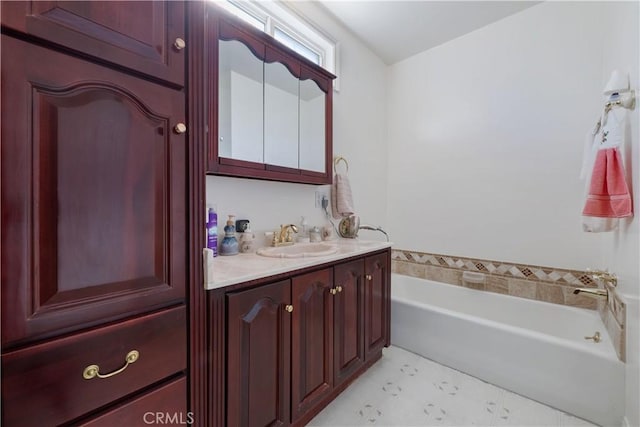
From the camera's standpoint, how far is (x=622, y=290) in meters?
1.38

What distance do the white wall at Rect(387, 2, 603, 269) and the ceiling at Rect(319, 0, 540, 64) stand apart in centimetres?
12

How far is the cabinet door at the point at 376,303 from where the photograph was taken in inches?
69.2

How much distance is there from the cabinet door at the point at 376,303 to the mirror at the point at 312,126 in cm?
80

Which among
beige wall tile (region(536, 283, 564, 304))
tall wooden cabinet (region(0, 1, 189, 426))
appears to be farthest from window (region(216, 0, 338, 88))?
beige wall tile (region(536, 283, 564, 304))

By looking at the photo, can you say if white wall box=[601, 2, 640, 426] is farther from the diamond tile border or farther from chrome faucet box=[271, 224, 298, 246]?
chrome faucet box=[271, 224, 298, 246]

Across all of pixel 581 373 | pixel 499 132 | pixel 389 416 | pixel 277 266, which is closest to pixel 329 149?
pixel 277 266

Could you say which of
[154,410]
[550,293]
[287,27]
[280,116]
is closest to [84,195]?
[154,410]

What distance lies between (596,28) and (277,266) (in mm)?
2722

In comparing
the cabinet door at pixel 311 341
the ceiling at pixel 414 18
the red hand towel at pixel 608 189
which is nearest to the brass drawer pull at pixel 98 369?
the cabinet door at pixel 311 341

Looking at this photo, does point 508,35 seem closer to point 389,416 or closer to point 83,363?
point 389,416

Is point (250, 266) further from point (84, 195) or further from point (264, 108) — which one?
point (264, 108)

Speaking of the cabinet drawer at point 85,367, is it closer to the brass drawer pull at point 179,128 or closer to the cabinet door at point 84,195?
the cabinet door at point 84,195

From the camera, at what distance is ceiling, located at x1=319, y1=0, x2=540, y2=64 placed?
2072mm

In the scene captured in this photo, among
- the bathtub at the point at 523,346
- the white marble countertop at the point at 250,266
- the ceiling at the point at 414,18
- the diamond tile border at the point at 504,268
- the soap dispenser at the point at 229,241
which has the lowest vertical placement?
the bathtub at the point at 523,346
